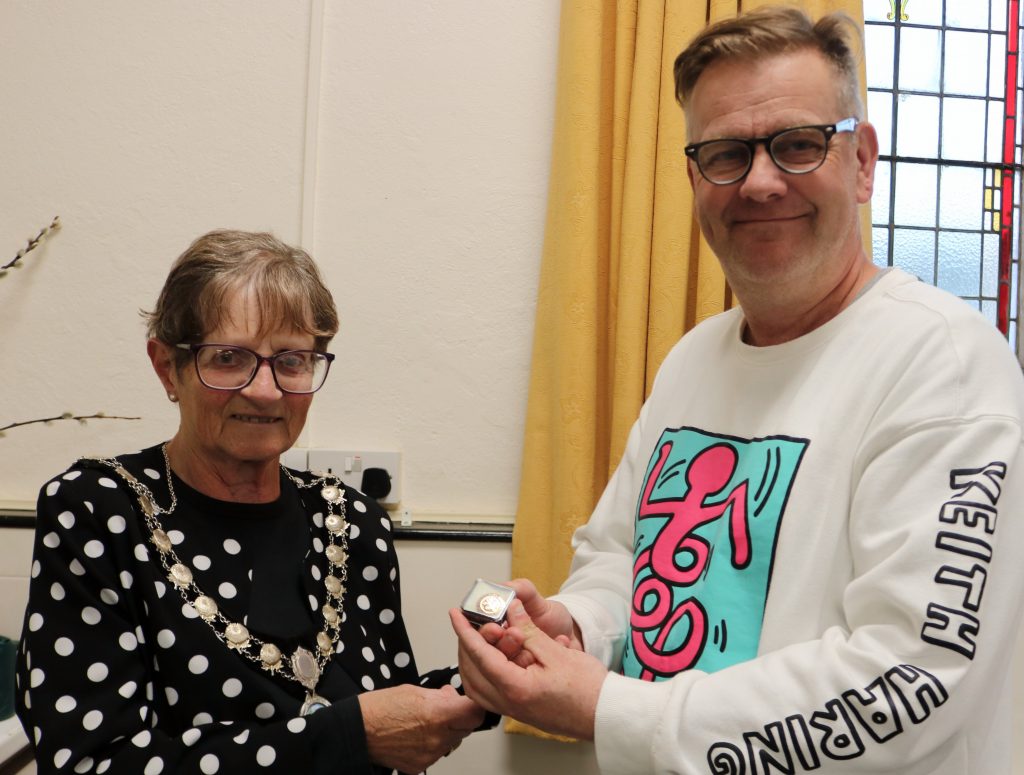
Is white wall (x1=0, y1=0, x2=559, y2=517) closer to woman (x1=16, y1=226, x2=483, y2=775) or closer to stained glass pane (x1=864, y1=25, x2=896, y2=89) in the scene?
woman (x1=16, y1=226, x2=483, y2=775)

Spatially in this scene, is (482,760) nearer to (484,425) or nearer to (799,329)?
(484,425)

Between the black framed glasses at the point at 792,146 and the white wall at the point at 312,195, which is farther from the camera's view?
the white wall at the point at 312,195

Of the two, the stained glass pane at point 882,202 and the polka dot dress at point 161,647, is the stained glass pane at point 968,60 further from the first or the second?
the polka dot dress at point 161,647

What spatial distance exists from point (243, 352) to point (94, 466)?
27cm

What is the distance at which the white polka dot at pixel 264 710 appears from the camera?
129 cm

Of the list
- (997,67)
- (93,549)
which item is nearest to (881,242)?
(997,67)

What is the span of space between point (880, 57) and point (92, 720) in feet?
9.33

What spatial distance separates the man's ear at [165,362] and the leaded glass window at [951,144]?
7.48ft

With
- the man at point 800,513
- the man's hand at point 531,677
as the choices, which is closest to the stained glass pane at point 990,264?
the man at point 800,513

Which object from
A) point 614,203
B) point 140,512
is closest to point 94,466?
point 140,512

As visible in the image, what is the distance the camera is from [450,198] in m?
2.37

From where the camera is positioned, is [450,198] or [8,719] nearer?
[8,719]

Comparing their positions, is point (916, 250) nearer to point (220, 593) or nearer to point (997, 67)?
point (997, 67)

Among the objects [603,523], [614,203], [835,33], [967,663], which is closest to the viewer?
[967,663]
